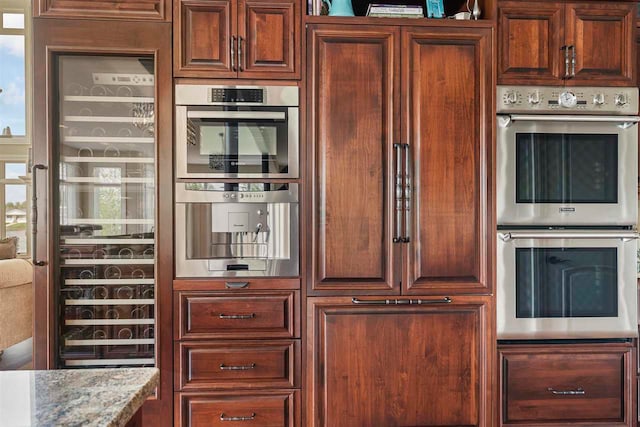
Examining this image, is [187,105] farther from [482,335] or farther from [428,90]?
[482,335]

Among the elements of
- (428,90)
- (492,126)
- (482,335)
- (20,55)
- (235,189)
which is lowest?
(482,335)

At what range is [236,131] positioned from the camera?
76.7 inches

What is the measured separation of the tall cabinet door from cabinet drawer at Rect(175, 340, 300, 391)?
0.09 meters

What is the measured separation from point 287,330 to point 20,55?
15.7ft

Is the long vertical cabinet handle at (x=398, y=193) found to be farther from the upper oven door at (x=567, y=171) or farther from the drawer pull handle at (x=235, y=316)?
the drawer pull handle at (x=235, y=316)

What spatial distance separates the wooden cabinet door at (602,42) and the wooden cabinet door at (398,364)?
1254 millimetres

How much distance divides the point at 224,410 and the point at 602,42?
256cm

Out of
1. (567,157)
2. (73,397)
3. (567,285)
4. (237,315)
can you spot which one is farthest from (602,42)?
(73,397)

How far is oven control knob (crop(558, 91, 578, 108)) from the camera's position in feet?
6.51

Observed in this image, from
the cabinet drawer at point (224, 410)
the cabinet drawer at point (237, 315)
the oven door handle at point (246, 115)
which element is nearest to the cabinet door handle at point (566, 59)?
the oven door handle at point (246, 115)

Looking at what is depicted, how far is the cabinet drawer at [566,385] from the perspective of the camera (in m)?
1.98

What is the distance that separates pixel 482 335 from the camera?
1954 mm

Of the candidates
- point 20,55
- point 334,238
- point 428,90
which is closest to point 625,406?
point 334,238

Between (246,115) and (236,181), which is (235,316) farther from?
(246,115)
